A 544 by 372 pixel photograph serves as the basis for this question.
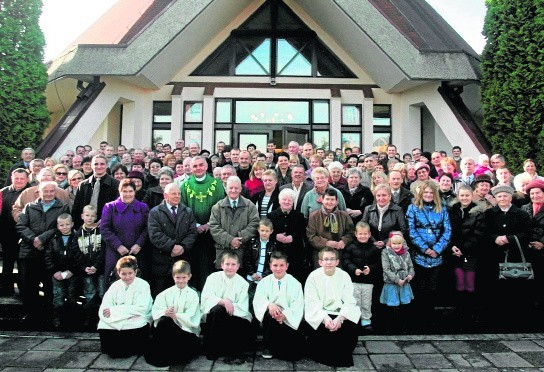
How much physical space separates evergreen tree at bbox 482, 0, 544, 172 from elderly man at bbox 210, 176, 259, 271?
710 centimetres

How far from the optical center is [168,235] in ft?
19.2

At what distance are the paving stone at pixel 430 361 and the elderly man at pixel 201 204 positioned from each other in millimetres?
2878

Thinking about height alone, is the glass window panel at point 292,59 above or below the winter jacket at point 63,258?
above

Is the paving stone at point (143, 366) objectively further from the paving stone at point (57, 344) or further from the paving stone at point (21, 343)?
the paving stone at point (21, 343)

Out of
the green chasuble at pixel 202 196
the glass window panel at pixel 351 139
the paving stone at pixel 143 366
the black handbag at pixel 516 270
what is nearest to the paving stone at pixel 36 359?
the paving stone at pixel 143 366

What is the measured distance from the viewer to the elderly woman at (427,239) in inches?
229

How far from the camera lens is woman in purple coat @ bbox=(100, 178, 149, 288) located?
18.7ft

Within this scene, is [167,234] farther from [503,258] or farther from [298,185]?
[503,258]

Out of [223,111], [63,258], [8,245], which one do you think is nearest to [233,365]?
[63,258]

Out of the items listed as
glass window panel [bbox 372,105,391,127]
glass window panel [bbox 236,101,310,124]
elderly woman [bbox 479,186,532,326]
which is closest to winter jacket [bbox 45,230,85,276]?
elderly woman [bbox 479,186,532,326]

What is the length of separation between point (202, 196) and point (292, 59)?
34.1 feet

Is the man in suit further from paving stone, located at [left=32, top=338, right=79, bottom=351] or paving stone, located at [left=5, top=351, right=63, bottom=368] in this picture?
paving stone, located at [left=5, top=351, right=63, bottom=368]

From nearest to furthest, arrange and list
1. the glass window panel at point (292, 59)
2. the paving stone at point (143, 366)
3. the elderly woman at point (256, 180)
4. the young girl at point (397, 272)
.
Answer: the paving stone at point (143, 366) → the young girl at point (397, 272) → the elderly woman at point (256, 180) → the glass window panel at point (292, 59)

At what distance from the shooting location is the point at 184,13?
12641mm
